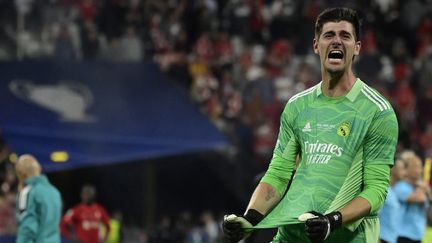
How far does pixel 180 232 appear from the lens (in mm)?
20234

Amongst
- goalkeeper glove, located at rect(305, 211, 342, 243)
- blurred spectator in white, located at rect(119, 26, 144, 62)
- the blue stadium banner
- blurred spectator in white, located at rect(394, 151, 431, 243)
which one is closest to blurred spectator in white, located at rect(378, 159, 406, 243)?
blurred spectator in white, located at rect(394, 151, 431, 243)

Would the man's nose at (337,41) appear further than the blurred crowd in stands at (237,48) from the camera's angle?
No

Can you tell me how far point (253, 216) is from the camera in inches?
228

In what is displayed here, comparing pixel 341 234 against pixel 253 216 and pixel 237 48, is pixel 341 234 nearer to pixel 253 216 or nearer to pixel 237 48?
pixel 253 216

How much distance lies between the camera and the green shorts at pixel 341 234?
5.66 meters

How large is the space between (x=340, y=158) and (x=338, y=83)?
0.39 metres

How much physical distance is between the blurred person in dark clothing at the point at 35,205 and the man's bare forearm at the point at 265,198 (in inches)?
273

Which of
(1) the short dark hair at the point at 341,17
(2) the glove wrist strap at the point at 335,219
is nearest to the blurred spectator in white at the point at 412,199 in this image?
(1) the short dark hair at the point at 341,17

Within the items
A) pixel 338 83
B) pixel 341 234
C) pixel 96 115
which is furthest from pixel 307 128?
pixel 96 115

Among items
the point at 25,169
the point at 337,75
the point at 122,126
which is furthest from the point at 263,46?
the point at 337,75

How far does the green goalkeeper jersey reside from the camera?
18.6ft

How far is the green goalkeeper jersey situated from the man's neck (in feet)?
0.11

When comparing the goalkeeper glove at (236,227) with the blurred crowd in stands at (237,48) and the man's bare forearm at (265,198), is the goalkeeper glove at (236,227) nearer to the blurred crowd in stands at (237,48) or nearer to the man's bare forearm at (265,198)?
the man's bare forearm at (265,198)

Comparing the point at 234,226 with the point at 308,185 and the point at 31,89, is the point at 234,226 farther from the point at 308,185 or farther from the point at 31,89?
the point at 31,89
